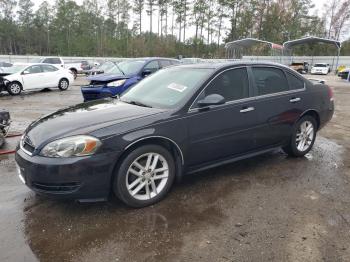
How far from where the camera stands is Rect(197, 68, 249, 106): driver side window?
4.27 m

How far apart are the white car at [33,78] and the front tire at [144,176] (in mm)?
12639

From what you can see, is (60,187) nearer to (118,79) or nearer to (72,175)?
(72,175)

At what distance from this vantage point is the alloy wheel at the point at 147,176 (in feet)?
11.9

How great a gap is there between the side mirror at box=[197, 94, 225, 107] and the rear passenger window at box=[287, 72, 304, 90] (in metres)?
1.68

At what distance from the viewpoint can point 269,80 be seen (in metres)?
4.91

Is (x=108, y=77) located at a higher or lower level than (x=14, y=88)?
higher

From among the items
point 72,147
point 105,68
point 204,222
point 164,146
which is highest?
point 105,68

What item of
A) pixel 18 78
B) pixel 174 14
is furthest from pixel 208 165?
pixel 174 14

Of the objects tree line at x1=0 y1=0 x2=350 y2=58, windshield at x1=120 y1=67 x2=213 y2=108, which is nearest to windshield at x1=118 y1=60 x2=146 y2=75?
windshield at x1=120 y1=67 x2=213 y2=108

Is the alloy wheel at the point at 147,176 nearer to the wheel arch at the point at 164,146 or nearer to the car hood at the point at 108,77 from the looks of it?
the wheel arch at the point at 164,146

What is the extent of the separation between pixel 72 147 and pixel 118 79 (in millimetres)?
6629

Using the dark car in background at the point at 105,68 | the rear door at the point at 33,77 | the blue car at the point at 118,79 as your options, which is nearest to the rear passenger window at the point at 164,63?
the blue car at the point at 118,79

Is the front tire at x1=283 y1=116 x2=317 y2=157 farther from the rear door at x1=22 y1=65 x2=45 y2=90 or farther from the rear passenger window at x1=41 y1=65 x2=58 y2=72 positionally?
the rear passenger window at x1=41 y1=65 x2=58 y2=72

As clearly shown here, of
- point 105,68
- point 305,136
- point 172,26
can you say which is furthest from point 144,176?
point 172,26
